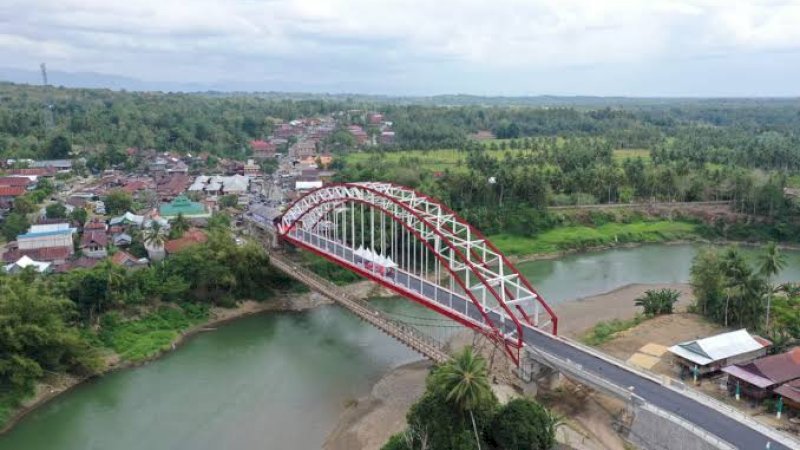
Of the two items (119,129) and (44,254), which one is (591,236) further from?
(119,129)

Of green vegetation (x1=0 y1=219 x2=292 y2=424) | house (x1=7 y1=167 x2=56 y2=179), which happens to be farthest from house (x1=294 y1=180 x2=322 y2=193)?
house (x1=7 y1=167 x2=56 y2=179)

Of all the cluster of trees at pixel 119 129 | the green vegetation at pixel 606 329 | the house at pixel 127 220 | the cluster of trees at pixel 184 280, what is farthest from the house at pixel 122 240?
the cluster of trees at pixel 119 129

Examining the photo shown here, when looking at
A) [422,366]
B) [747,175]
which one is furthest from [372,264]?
[747,175]

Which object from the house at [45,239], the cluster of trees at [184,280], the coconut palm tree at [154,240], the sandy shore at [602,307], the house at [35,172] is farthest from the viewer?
the house at [35,172]

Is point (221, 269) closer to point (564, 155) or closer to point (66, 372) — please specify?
Result: point (66, 372)

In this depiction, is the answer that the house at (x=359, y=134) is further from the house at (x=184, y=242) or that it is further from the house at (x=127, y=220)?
the house at (x=184, y=242)

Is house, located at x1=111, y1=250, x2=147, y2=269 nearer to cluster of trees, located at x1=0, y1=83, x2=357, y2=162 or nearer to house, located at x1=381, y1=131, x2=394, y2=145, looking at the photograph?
cluster of trees, located at x1=0, y1=83, x2=357, y2=162

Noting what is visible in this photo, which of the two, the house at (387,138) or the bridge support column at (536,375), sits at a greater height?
the house at (387,138)

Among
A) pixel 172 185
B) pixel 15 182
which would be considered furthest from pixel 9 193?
pixel 172 185
